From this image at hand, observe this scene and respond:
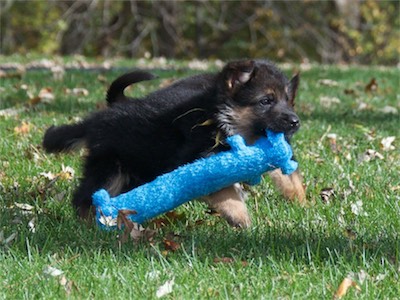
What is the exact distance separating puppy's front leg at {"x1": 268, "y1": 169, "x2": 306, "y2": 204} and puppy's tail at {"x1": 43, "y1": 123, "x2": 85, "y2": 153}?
52.6 inches

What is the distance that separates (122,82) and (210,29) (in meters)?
20.5

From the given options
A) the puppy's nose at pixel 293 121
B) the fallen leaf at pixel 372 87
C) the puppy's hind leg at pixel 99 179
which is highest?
the puppy's nose at pixel 293 121

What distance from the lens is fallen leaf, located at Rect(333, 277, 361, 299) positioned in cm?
325

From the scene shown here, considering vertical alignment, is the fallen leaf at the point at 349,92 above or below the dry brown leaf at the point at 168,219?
below

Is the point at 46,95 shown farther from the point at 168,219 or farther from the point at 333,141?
the point at 168,219

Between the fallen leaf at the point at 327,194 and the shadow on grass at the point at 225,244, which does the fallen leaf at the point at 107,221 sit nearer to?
the shadow on grass at the point at 225,244

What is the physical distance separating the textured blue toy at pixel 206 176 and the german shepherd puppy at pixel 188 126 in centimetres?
19

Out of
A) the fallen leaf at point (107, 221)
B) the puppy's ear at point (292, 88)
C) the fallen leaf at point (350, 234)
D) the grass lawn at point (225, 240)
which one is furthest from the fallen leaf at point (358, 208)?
the fallen leaf at point (107, 221)

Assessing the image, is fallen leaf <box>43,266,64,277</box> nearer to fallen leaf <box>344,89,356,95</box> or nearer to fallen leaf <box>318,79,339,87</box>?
fallen leaf <box>344,89,356,95</box>

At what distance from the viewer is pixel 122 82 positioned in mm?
5207

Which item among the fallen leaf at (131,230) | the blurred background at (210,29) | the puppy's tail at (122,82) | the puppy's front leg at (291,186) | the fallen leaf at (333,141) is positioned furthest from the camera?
the blurred background at (210,29)

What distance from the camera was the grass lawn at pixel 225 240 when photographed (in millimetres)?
3363

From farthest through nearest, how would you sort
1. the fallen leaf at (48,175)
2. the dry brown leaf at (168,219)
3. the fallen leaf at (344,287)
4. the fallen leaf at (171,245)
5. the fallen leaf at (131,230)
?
the fallen leaf at (48,175), the dry brown leaf at (168,219), the fallen leaf at (131,230), the fallen leaf at (171,245), the fallen leaf at (344,287)

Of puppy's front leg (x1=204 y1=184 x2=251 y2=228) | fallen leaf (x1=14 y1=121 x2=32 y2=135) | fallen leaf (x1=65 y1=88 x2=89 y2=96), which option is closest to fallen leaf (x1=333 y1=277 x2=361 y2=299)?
puppy's front leg (x1=204 y1=184 x2=251 y2=228)
